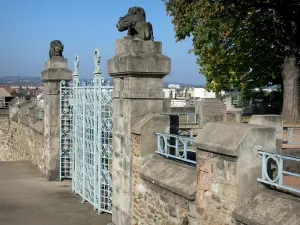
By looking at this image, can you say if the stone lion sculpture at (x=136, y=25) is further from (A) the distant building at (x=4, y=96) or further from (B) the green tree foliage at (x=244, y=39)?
(A) the distant building at (x=4, y=96)

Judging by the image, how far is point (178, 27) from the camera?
26.4 meters

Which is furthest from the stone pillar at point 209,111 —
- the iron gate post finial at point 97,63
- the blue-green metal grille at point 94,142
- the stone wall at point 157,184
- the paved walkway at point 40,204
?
the stone wall at point 157,184

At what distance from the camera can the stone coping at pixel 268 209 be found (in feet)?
14.8

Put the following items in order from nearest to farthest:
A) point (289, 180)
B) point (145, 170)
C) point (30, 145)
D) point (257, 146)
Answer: point (257, 146) < point (145, 170) < point (289, 180) < point (30, 145)

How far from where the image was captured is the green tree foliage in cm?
2217

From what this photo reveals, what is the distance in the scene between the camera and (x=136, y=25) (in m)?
8.36

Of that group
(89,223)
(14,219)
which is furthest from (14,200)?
(89,223)

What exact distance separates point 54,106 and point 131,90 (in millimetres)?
6515

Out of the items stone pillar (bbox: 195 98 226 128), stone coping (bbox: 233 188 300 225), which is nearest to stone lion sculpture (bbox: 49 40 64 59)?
stone pillar (bbox: 195 98 226 128)

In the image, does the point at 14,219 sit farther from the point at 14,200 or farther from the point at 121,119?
the point at 121,119

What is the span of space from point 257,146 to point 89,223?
17.4ft

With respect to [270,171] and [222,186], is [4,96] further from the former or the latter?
[270,171]

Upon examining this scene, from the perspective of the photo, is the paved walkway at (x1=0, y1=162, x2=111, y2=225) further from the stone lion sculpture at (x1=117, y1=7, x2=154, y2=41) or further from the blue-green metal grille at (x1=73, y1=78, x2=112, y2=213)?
the stone lion sculpture at (x1=117, y1=7, x2=154, y2=41)

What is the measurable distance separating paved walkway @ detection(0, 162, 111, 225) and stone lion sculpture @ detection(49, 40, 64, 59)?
3.92 metres
